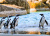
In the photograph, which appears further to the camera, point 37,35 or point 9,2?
point 9,2

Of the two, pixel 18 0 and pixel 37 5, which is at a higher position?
pixel 18 0

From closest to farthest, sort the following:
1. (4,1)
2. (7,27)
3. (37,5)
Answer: (7,27) < (4,1) < (37,5)

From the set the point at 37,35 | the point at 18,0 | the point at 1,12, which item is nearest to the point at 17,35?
the point at 37,35

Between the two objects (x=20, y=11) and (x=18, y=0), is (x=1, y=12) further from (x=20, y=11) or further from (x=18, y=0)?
(x=18, y=0)

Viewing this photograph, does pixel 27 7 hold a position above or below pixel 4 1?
below

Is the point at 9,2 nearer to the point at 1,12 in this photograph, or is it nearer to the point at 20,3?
the point at 20,3

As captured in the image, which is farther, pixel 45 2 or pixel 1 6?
pixel 45 2

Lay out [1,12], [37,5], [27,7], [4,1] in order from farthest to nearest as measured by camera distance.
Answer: [37,5] < [27,7] < [4,1] < [1,12]

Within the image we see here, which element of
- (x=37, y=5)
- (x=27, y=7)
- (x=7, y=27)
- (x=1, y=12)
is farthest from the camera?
(x=37, y=5)

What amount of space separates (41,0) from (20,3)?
806 centimetres

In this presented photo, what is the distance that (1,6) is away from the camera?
30.3 feet

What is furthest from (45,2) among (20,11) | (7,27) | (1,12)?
(7,27)

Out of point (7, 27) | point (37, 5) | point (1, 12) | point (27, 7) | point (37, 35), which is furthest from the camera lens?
point (37, 5)

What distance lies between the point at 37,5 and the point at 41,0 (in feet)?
4.08
